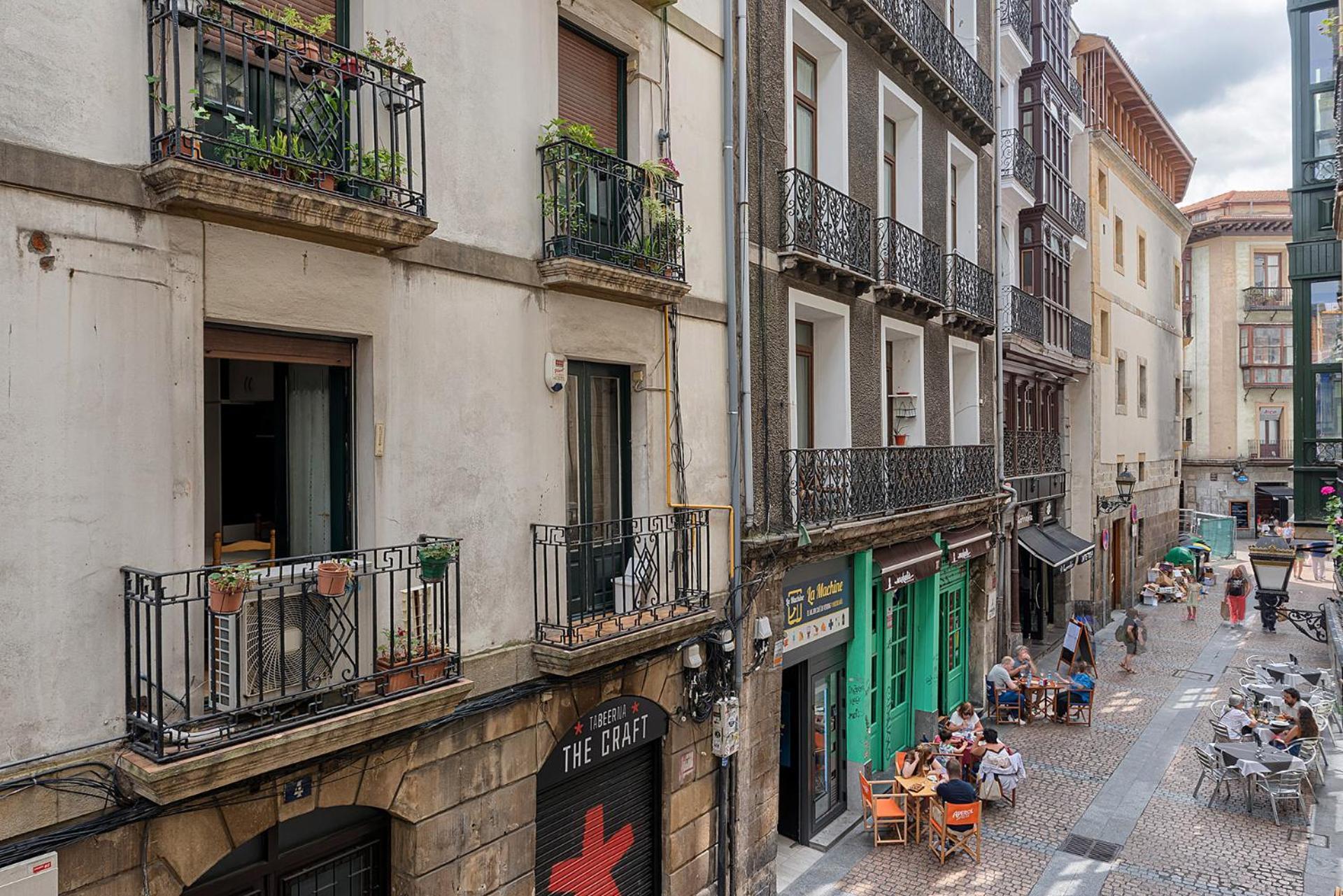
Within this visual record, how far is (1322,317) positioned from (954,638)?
21.4 meters

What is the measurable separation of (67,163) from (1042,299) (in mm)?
20937

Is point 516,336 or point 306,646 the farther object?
point 516,336

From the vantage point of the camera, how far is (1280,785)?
41.2 feet

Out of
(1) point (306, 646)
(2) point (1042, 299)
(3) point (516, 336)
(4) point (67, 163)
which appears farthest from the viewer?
(2) point (1042, 299)

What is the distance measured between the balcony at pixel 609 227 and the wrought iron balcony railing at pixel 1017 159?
13175 millimetres

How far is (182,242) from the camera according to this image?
5312 millimetres

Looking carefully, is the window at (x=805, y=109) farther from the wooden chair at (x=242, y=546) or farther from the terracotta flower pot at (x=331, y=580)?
the terracotta flower pot at (x=331, y=580)

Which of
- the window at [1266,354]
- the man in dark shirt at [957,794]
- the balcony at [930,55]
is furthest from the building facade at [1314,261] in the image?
the window at [1266,354]

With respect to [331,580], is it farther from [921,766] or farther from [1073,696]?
[1073,696]

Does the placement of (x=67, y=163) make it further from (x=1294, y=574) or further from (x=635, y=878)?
(x=1294, y=574)

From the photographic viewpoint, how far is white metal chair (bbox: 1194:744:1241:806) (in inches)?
516

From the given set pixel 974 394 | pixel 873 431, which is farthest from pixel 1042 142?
pixel 873 431

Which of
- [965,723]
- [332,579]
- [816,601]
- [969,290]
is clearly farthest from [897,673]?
[332,579]

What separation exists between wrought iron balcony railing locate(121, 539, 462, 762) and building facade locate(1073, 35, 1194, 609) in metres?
23.8
